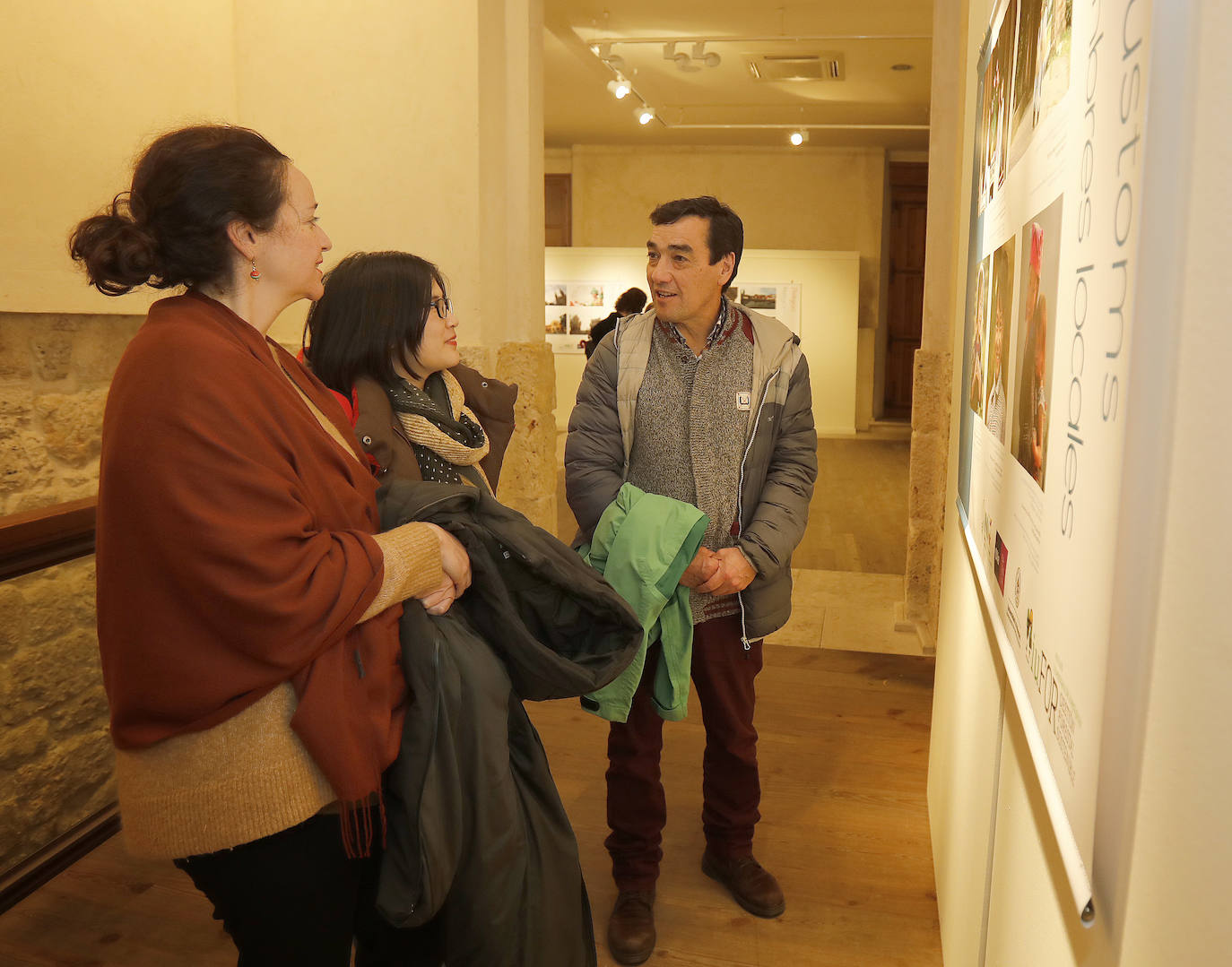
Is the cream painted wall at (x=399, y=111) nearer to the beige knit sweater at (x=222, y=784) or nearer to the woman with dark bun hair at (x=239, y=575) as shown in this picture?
the woman with dark bun hair at (x=239, y=575)

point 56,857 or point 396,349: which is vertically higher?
point 396,349

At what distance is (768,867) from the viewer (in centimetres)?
302

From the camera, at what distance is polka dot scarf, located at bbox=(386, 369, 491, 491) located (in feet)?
6.42


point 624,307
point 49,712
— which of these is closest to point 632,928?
point 49,712

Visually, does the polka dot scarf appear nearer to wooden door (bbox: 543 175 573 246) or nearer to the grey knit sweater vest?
the grey knit sweater vest

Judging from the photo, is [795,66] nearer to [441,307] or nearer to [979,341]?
[979,341]

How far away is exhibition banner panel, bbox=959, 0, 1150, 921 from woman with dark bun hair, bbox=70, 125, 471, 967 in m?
0.93

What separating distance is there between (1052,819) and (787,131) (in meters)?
13.5

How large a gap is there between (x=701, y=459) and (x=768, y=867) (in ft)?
4.27

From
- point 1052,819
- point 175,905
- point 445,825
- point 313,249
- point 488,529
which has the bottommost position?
point 175,905

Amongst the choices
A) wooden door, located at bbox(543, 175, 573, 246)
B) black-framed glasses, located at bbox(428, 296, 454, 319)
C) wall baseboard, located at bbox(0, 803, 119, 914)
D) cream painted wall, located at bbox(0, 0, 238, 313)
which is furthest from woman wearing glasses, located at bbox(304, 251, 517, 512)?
wooden door, located at bbox(543, 175, 573, 246)

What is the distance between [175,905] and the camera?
285 cm

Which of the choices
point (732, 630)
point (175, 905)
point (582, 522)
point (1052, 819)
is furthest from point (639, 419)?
point (175, 905)

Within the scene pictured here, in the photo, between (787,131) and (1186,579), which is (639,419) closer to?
(1186,579)
